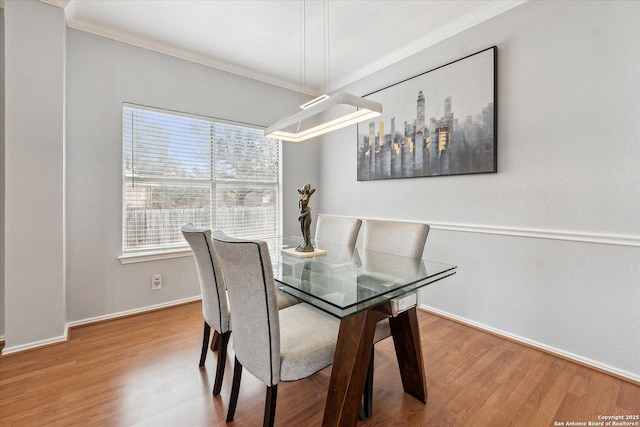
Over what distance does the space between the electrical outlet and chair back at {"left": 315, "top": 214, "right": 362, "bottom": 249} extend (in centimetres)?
169

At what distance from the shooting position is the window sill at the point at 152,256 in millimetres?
2734

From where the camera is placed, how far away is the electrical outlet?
9.49 ft

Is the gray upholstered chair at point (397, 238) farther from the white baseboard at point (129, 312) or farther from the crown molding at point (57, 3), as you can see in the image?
the crown molding at point (57, 3)

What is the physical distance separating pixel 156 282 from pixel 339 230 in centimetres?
196

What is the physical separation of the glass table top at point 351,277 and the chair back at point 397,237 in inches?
3.5

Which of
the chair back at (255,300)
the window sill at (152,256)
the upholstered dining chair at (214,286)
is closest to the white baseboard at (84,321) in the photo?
the window sill at (152,256)

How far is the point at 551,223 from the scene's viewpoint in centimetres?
209

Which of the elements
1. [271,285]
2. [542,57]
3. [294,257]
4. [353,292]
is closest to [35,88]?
[294,257]

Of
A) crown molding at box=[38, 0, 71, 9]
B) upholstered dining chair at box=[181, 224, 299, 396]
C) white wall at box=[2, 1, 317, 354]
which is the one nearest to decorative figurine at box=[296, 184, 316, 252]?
upholstered dining chair at box=[181, 224, 299, 396]

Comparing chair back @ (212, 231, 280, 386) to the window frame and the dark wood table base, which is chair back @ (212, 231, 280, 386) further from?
the window frame

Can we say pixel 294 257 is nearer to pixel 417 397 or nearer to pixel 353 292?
pixel 353 292

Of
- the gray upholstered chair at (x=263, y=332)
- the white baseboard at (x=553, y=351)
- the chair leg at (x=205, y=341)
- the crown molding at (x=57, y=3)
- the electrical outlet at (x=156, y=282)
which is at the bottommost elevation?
the white baseboard at (x=553, y=351)

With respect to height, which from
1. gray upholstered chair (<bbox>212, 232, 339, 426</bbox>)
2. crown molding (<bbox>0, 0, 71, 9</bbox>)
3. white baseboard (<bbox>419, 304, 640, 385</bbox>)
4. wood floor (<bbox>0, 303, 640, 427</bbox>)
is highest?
crown molding (<bbox>0, 0, 71, 9</bbox>)


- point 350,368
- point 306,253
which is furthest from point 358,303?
point 306,253
